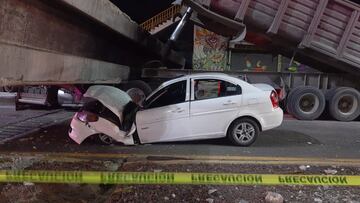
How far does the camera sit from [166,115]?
27.6ft

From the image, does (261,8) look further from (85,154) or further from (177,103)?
(85,154)

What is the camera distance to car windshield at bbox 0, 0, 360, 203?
18.2ft

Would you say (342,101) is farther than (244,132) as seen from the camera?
Yes

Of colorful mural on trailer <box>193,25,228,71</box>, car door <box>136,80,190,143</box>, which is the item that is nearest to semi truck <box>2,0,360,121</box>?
car door <box>136,80,190,143</box>

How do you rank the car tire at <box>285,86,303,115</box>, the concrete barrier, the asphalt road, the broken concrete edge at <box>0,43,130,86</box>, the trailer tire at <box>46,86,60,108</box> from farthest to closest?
1. the concrete barrier
2. the trailer tire at <box>46,86,60,108</box>
3. the car tire at <box>285,86,303,115</box>
4. the asphalt road
5. the broken concrete edge at <box>0,43,130,86</box>

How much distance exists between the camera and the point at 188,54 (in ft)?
83.6

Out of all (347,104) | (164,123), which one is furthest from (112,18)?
(347,104)

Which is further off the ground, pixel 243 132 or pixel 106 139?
pixel 243 132

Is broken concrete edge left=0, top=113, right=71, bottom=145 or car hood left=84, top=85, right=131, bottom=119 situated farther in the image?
broken concrete edge left=0, top=113, right=71, bottom=145

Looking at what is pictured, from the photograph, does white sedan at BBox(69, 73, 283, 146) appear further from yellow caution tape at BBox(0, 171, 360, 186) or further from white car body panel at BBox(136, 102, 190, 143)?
yellow caution tape at BBox(0, 171, 360, 186)

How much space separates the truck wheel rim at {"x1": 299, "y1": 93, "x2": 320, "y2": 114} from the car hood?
5669 mm

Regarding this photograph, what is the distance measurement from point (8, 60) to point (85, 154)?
285cm

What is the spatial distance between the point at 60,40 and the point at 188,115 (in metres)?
2.84

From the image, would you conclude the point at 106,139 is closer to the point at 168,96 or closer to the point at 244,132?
the point at 168,96
